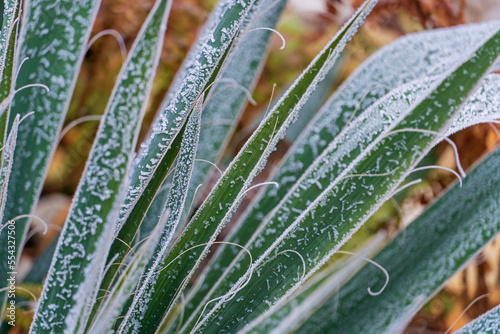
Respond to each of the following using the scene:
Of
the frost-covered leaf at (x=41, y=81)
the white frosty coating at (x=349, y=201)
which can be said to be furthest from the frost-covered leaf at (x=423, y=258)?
the frost-covered leaf at (x=41, y=81)

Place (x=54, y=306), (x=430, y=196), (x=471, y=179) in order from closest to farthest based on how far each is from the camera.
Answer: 1. (x=54, y=306)
2. (x=471, y=179)
3. (x=430, y=196)

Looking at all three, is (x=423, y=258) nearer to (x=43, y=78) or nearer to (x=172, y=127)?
(x=172, y=127)

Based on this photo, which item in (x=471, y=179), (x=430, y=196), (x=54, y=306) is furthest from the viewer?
(x=430, y=196)

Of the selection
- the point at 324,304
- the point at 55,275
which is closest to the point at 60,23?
the point at 55,275

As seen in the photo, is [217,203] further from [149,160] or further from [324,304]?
[324,304]

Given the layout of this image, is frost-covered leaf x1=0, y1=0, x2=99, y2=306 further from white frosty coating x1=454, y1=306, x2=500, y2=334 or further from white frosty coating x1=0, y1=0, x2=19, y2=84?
white frosty coating x1=454, y1=306, x2=500, y2=334

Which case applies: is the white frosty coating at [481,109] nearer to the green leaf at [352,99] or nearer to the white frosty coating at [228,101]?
the green leaf at [352,99]
